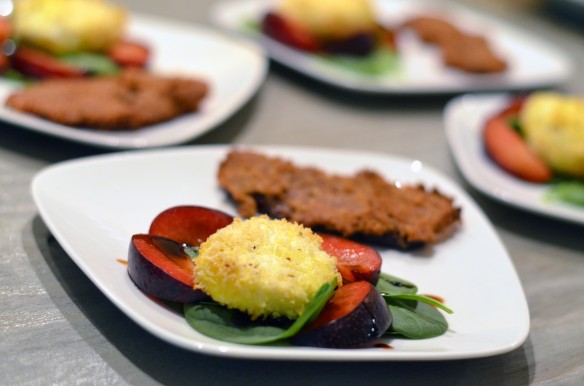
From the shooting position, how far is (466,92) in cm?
381

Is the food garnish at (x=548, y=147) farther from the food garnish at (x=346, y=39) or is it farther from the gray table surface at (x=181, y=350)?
the food garnish at (x=346, y=39)

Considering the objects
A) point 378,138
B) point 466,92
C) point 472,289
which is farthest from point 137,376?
point 466,92

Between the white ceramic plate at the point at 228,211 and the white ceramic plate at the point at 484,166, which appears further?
the white ceramic plate at the point at 484,166

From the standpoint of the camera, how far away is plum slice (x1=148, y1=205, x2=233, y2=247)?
1.88 metres

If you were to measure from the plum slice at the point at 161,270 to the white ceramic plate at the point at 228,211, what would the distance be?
37 mm

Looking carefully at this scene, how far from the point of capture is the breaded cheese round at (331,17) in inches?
152

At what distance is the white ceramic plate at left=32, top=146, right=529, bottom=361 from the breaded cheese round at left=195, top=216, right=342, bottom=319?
12 cm

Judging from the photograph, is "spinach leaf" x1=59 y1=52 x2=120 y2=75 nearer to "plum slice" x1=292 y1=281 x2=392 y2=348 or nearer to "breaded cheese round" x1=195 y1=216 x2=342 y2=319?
"breaded cheese round" x1=195 y1=216 x2=342 y2=319

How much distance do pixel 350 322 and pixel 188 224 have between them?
0.59m

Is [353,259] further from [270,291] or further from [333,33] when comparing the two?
[333,33]

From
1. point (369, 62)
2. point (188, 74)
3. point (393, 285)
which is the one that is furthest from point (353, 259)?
point (369, 62)

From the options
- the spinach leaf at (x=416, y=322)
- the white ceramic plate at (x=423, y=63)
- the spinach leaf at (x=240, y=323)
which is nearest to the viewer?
the spinach leaf at (x=240, y=323)

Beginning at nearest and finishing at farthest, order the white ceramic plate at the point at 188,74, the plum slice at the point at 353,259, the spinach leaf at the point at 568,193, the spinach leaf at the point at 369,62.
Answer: the plum slice at the point at 353,259 < the white ceramic plate at the point at 188,74 < the spinach leaf at the point at 568,193 < the spinach leaf at the point at 369,62

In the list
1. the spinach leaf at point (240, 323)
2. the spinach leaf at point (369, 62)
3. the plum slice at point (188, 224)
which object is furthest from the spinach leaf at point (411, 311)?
the spinach leaf at point (369, 62)
